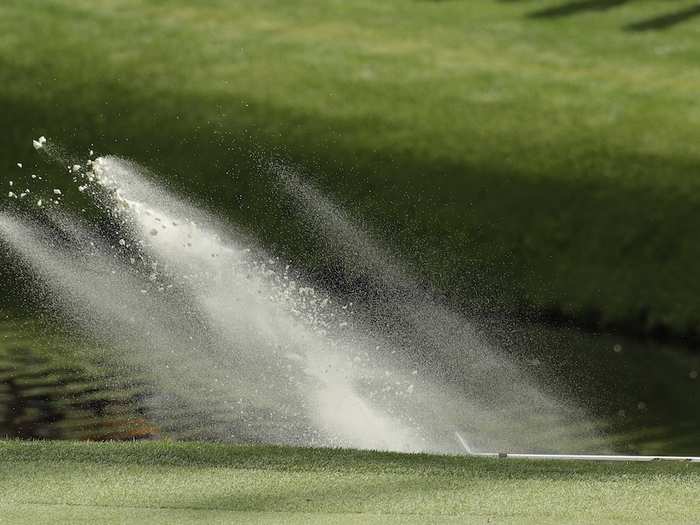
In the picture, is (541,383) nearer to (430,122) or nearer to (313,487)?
(313,487)

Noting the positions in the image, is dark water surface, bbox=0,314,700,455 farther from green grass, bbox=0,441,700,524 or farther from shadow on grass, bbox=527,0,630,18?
shadow on grass, bbox=527,0,630,18

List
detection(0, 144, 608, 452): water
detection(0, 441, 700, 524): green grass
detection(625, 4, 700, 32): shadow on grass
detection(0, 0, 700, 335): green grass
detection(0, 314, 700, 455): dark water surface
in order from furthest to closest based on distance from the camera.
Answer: detection(625, 4, 700, 32): shadow on grass
detection(0, 0, 700, 335): green grass
detection(0, 144, 608, 452): water
detection(0, 314, 700, 455): dark water surface
detection(0, 441, 700, 524): green grass

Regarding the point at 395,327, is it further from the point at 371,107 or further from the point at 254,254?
the point at 371,107

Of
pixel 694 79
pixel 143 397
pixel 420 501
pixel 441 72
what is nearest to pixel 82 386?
pixel 143 397

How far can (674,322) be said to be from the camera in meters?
8.91

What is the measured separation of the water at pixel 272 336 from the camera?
7.25 meters

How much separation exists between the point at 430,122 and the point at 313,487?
22.7 feet

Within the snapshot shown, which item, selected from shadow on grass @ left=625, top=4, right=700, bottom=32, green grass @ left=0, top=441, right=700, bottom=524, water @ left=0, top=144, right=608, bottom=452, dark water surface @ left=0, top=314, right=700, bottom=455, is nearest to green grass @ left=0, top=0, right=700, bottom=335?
shadow on grass @ left=625, top=4, right=700, bottom=32

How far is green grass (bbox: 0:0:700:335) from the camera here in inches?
380

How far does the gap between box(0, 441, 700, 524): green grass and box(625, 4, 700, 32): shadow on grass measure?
8.30 m

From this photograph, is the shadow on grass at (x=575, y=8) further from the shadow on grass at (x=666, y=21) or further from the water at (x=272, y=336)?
the water at (x=272, y=336)

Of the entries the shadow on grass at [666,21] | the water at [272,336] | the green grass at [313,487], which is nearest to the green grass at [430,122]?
the shadow on grass at [666,21]

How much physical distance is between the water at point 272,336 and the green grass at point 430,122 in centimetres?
36

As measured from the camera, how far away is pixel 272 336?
8.12 metres
